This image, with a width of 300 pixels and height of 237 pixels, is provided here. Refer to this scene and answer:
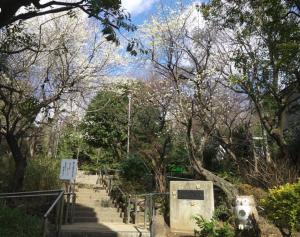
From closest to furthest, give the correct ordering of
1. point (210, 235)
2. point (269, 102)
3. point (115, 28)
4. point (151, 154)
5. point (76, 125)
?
point (115, 28) < point (210, 235) < point (269, 102) < point (151, 154) < point (76, 125)

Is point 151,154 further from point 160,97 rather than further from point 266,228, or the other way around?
point 266,228

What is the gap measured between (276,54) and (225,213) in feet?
17.5

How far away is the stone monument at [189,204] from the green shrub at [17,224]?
4.51 m

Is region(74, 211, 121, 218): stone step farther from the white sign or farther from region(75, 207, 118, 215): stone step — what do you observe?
the white sign

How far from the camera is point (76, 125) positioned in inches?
1015

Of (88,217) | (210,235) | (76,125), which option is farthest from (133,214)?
(76,125)

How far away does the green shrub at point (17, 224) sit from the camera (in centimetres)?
751

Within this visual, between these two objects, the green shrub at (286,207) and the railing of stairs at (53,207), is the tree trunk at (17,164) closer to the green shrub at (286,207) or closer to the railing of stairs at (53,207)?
the railing of stairs at (53,207)

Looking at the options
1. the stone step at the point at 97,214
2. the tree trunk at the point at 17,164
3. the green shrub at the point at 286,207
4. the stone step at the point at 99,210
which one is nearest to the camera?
the green shrub at the point at 286,207

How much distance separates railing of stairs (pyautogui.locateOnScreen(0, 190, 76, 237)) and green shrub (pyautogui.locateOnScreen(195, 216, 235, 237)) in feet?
11.3

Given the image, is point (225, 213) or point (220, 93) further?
point (220, 93)

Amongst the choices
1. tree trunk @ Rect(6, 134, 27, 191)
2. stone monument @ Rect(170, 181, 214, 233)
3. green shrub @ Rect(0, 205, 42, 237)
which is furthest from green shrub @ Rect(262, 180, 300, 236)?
tree trunk @ Rect(6, 134, 27, 191)

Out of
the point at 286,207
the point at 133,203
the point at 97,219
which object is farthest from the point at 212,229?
the point at 97,219

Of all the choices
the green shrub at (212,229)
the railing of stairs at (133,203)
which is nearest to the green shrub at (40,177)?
the railing of stairs at (133,203)
